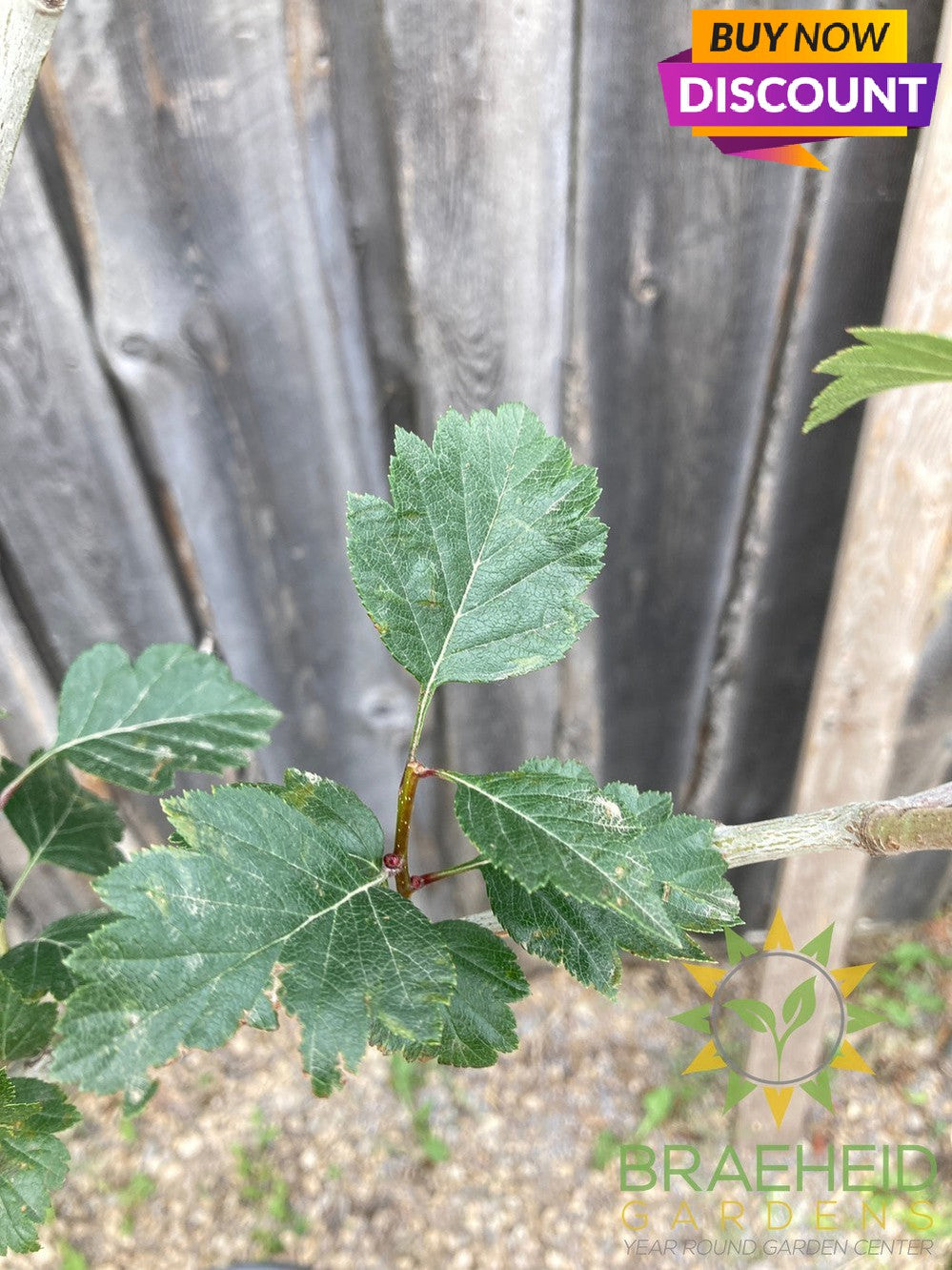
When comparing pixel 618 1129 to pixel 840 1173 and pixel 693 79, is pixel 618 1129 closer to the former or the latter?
pixel 840 1173

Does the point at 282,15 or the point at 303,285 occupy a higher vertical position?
the point at 282,15

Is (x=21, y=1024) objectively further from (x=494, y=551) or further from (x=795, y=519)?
(x=795, y=519)

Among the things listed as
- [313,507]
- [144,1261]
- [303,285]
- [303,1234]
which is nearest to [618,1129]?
[303,1234]

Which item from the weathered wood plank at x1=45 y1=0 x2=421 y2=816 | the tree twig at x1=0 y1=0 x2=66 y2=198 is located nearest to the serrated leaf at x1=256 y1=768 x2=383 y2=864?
the tree twig at x1=0 y1=0 x2=66 y2=198

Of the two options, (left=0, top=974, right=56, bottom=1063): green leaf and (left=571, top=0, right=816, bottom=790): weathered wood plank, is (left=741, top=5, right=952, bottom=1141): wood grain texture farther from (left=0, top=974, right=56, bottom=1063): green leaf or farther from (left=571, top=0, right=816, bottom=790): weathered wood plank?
(left=0, top=974, right=56, bottom=1063): green leaf

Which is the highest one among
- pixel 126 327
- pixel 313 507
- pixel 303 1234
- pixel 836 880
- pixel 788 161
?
pixel 788 161

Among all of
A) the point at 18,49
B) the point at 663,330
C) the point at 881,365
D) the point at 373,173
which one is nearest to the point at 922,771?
the point at 663,330
